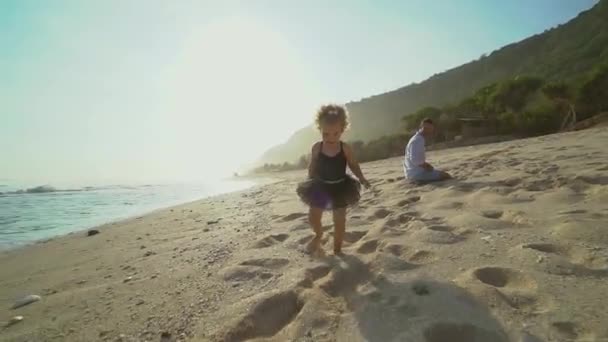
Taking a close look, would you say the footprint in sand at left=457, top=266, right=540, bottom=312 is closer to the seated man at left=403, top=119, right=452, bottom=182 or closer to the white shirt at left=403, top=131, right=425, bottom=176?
the seated man at left=403, top=119, right=452, bottom=182

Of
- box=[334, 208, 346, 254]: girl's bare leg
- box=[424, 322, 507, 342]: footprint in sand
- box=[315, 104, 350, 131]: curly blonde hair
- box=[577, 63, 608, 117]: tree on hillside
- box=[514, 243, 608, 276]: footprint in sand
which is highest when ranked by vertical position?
box=[577, 63, 608, 117]: tree on hillside

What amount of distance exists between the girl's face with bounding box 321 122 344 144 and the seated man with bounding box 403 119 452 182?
315 cm

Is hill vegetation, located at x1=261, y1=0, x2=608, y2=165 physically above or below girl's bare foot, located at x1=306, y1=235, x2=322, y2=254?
above

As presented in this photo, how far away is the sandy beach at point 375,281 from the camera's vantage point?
1685mm

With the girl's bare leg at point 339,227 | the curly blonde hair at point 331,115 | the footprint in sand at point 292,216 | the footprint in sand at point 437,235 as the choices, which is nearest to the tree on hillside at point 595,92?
the footprint in sand at point 292,216

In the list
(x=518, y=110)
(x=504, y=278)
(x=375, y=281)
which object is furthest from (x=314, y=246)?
(x=518, y=110)

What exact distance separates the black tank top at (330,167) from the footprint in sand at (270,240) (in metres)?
0.86

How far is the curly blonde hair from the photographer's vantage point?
3.23 m

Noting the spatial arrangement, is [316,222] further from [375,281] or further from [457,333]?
[457,333]

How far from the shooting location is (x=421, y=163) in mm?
6121

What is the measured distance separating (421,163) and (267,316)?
488cm

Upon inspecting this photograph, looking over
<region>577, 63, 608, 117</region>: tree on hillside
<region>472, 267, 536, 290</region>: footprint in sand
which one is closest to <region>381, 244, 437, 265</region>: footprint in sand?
<region>472, 267, 536, 290</region>: footprint in sand

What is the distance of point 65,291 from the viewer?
116 inches

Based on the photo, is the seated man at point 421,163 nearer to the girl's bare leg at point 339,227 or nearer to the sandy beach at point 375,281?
the sandy beach at point 375,281
